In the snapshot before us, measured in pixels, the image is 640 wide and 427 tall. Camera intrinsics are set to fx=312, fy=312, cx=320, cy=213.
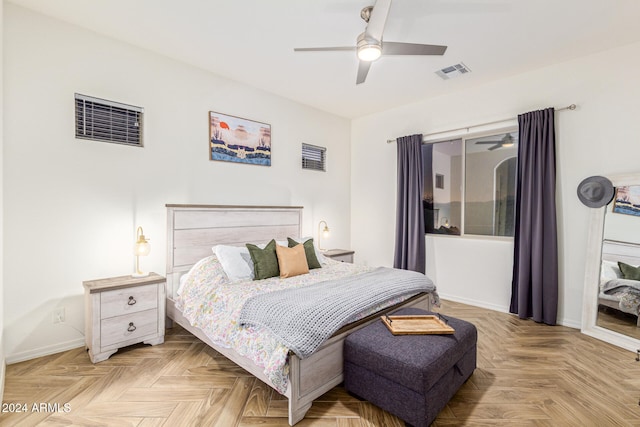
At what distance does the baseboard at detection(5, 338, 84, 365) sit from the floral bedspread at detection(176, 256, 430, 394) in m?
0.87

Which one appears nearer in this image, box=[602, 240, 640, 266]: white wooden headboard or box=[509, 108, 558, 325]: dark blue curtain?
box=[602, 240, 640, 266]: white wooden headboard

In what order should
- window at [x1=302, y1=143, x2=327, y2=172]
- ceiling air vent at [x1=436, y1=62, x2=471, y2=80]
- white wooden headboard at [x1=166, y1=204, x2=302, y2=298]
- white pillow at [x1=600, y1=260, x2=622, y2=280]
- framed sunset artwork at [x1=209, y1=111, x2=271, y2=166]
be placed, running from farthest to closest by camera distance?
window at [x1=302, y1=143, x2=327, y2=172] < framed sunset artwork at [x1=209, y1=111, x2=271, y2=166] < ceiling air vent at [x1=436, y1=62, x2=471, y2=80] < white wooden headboard at [x1=166, y1=204, x2=302, y2=298] < white pillow at [x1=600, y1=260, x2=622, y2=280]

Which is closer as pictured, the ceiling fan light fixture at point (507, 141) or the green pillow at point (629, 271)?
the green pillow at point (629, 271)

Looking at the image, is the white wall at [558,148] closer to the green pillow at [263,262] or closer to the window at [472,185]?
the window at [472,185]

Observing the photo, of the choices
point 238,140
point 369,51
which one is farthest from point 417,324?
point 238,140

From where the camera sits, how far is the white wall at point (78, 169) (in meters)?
2.48

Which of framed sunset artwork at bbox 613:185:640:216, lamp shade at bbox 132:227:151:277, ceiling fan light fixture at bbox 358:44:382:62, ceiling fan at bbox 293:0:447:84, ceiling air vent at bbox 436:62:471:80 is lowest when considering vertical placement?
lamp shade at bbox 132:227:151:277

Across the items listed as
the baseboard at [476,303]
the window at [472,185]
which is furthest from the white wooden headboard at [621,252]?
the baseboard at [476,303]

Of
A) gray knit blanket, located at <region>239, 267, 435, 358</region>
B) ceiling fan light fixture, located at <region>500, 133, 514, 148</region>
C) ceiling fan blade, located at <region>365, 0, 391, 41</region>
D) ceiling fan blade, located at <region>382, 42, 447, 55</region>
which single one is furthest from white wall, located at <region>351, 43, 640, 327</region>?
ceiling fan blade, located at <region>365, 0, 391, 41</region>

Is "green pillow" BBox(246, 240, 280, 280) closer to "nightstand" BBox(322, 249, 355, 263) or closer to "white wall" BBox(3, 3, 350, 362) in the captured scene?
"white wall" BBox(3, 3, 350, 362)

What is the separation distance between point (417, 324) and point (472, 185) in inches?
108

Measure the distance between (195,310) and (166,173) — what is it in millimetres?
1490

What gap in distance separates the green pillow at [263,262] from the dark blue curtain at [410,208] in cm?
222

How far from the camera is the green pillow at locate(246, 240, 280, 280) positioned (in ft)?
9.75
